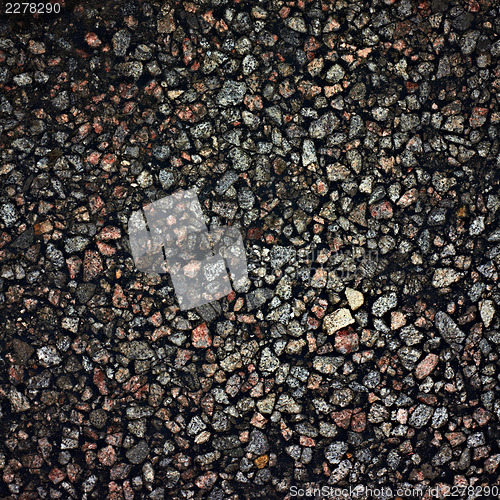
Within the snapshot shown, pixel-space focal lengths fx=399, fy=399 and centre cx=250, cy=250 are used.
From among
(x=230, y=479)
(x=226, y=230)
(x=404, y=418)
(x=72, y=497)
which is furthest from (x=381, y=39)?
(x=72, y=497)

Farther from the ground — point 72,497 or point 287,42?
point 287,42

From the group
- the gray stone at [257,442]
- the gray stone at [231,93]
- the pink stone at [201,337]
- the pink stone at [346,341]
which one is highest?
the gray stone at [231,93]

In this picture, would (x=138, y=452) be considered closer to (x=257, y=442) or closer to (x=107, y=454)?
(x=107, y=454)

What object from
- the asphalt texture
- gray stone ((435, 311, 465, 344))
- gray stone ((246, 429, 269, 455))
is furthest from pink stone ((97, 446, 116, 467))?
gray stone ((435, 311, 465, 344))

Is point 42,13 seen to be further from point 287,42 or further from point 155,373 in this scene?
point 155,373

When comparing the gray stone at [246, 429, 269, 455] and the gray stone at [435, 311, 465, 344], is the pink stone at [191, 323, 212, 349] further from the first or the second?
the gray stone at [435, 311, 465, 344]

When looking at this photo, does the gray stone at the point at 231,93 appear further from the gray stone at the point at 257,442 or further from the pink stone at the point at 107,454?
A: the pink stone at the point at 107,454

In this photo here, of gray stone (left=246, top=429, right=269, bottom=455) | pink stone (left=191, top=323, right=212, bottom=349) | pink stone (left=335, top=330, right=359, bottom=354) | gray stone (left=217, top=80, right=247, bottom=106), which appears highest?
gray stone (left=217, top=80, right=247, bottom=106)

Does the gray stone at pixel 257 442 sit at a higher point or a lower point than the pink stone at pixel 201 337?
lower

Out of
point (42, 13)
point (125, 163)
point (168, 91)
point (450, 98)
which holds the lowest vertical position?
point (125, 163)

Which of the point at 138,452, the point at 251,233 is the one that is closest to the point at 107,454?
the point at 138,452

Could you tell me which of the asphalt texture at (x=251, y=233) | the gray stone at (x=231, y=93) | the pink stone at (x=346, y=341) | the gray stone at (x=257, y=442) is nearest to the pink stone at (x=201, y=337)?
the asphalt texture at (x=251, y=233)
